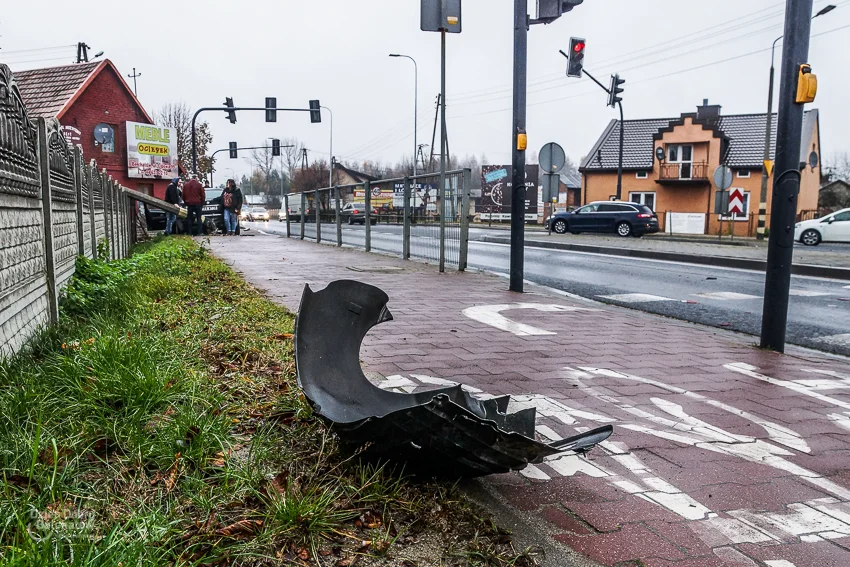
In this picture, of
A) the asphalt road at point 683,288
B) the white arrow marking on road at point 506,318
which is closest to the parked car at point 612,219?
the asphalt road at point 683,288

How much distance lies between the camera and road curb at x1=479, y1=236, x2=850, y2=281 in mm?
13867

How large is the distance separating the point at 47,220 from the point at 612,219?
31647 millimetres

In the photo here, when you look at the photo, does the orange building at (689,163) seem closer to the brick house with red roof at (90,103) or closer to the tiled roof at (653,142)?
the tiled roof at (653,142)

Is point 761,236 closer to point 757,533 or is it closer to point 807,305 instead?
point 807,305

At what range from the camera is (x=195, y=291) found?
7.20 m

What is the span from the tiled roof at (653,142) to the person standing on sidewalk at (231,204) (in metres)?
32.9

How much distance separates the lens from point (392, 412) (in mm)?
2375

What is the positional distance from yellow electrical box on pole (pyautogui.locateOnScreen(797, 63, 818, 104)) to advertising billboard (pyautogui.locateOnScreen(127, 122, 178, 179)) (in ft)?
111

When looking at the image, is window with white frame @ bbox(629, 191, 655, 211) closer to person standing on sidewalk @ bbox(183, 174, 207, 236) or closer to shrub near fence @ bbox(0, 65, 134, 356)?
person standing on sidewalk @ bbox(183, 174, 207, 236)

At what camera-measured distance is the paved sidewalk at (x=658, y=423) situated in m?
2.37

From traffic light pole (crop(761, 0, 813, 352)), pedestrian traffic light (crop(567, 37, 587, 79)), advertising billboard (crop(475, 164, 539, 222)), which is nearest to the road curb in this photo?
pedestrian traffic light (crop(567, 37, 587, 79))

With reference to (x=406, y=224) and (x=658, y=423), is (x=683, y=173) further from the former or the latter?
(x=658, y=423)

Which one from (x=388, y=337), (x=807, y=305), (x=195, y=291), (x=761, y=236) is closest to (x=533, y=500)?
(x=388, y=337)

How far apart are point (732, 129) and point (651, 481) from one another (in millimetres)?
52712
